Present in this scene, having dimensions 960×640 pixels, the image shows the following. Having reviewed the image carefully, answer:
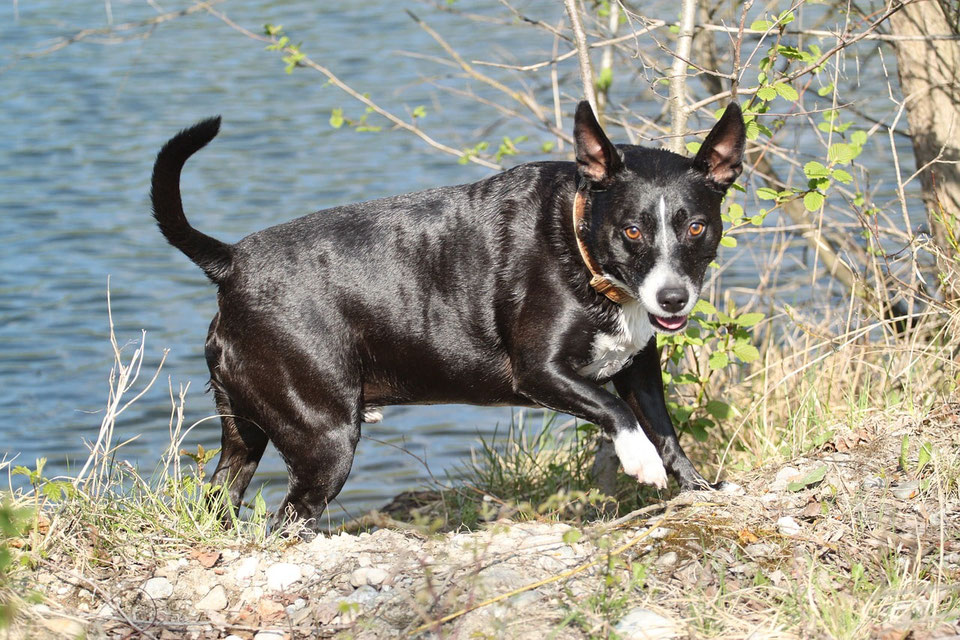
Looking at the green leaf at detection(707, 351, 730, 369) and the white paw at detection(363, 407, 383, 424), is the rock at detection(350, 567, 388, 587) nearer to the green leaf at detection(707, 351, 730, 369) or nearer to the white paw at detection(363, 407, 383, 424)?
the white paw at detection(363, 407, 383, 424)

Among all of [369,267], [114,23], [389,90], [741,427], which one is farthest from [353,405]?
[114,23]

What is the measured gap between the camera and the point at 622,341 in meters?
4.62

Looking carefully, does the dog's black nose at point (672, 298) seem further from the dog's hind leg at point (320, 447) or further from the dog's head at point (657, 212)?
the dog's hind leg at point (320, 447)

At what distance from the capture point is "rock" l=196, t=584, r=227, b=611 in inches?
155

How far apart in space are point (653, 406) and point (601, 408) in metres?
0.58

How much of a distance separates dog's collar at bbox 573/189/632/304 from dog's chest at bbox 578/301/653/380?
86 millimetres

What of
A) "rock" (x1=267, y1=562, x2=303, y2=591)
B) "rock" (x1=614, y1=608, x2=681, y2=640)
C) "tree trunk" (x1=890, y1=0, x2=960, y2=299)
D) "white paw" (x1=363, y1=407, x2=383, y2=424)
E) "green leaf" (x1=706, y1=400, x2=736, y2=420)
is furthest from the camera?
"tree trunk" (x1=890, y1=0, x2=960, y2=299)

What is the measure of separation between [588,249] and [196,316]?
17.7 ft

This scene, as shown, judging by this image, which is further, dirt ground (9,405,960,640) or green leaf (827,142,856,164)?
green leaf (827,142,856,164)

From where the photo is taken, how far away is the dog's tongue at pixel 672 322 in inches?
171

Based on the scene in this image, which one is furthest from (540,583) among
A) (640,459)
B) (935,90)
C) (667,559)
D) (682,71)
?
(935,90)

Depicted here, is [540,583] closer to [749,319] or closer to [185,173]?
[749,319]

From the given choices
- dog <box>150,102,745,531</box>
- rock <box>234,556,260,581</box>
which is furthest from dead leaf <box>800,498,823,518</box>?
rock <box>234,556,260,581</box>

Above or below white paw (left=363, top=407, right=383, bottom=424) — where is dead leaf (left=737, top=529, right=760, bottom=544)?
below
